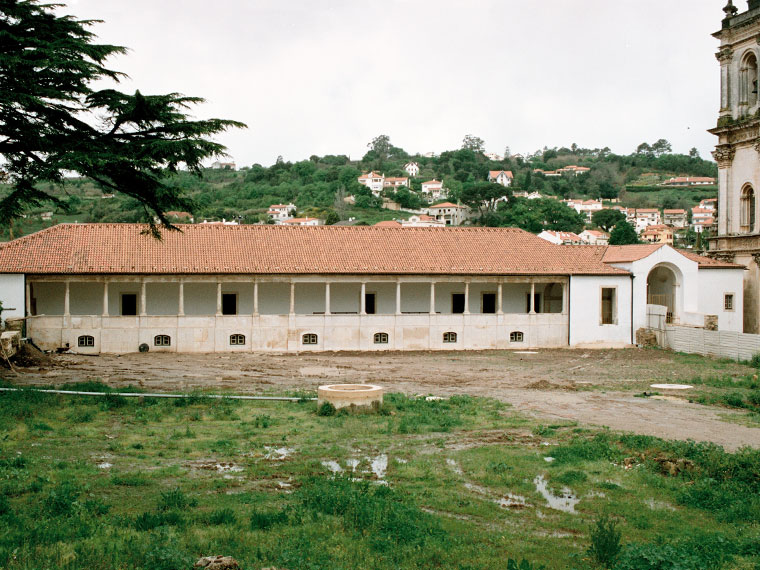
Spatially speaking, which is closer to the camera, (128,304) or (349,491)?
(349,491)

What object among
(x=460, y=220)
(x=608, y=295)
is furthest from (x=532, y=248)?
(x=460, y=220)

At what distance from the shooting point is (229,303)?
2962 centimetres

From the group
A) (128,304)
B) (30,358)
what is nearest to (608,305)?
(128,304)

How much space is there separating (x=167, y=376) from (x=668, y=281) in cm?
2473

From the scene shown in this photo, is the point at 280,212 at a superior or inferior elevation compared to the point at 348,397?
superior

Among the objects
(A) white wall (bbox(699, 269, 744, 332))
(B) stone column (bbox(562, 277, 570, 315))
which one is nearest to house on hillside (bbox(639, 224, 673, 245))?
(A) white wall (bbox(699, 269, 744, 332))

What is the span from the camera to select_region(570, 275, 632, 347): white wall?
102ft

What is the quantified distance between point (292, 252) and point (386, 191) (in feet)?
407

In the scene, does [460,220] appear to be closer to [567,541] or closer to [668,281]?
[668,281]

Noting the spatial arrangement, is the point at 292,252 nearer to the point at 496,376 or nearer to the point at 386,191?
the point at 496,376

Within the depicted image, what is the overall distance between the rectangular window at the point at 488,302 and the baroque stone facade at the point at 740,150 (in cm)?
1385

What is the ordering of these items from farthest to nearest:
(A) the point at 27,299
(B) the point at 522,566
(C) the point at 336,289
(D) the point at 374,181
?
(D) the point at 374,181
(C) the point at 336,289
(A) the point at 27,299
(B) the point at 522,566

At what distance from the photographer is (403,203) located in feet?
455

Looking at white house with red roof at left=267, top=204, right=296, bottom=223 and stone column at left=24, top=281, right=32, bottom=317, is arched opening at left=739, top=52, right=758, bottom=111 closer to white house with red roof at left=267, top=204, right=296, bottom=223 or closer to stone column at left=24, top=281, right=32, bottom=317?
stone column at left=24, top=281, right=32, bottom=317
